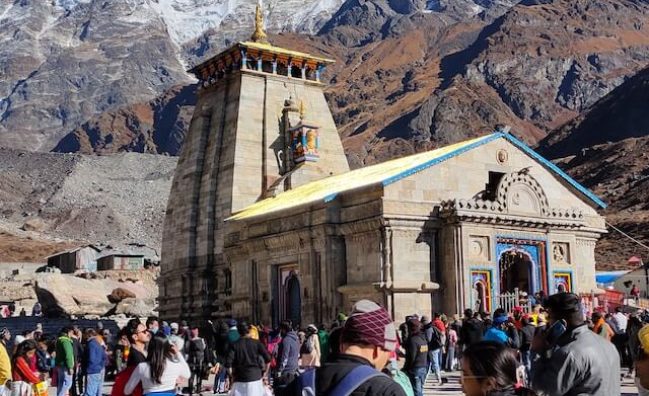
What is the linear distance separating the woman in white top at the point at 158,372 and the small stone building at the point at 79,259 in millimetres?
73446

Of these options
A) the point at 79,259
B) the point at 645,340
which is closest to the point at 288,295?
the point at 645,340

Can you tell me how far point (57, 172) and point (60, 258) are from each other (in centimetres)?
4949

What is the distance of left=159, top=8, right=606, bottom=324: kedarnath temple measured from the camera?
85.8ft

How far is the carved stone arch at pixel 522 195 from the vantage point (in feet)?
88.7

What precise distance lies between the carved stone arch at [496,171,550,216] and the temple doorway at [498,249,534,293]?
56.6 inches

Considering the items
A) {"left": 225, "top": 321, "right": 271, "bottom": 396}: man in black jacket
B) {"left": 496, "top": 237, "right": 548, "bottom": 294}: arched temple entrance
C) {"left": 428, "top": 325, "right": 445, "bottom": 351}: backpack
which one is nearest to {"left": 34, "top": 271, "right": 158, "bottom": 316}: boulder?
{"left": 496, "top": 237, "right": 548, "bottom": 294}: arched temple entrance

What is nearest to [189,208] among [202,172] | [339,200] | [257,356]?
[202,172]

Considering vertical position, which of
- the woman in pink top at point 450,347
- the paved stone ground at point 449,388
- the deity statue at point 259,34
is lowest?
the paved stone ground at point 449,388

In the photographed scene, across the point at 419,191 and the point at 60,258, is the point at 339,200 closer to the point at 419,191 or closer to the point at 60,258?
the point at 419,191

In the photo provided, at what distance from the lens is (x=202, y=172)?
3891 centimetres

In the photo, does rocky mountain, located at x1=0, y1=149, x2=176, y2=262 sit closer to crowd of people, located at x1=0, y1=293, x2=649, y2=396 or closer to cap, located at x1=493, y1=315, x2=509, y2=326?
crowd of people, located at x1=0, y1=293, x2=649, y2=396

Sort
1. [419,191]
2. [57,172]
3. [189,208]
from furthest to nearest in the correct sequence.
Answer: [57,172]
[189,208]
[419,191]

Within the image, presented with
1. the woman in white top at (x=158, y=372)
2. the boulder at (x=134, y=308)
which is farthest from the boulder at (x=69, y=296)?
the woman in white top at (x=158, y=372)

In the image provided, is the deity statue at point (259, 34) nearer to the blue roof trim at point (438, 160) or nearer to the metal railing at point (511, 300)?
the blue roof trim at point (438, 160)
